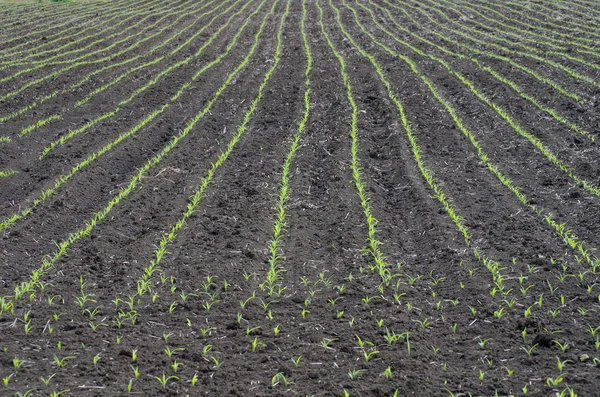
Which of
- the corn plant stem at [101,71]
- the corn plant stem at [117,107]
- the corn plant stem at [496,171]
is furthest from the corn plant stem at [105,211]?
the corn plant stem at [496,171]

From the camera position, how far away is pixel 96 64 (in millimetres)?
12977

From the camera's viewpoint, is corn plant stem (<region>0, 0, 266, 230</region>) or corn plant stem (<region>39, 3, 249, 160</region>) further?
corn plant stem (<region>39, 3, 249, 160</region>)

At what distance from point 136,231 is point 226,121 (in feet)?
12.7

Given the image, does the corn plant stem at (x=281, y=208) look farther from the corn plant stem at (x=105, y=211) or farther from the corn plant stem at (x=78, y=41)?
the corn plant stem at (x=78, y=41)

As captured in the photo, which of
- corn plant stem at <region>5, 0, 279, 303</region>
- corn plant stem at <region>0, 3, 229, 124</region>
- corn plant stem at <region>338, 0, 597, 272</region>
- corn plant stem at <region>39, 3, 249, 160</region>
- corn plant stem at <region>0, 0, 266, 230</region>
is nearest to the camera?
corn plant stem at <region>5, 0, 279, 303</region>

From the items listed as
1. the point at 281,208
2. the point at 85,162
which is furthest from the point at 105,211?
the point at 281,208

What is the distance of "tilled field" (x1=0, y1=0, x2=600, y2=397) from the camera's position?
3.88 meters

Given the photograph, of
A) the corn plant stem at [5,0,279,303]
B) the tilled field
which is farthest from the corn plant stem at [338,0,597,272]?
the corn plant stem at [5,0,279,303]

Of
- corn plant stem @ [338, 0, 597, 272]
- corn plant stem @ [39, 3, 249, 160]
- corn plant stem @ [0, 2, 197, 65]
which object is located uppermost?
corn plant stem @ [0, 2, 197, 65]

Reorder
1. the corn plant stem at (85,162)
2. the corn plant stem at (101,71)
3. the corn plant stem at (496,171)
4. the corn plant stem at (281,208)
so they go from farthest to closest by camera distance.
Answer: the corn plant stem at (101,71) < the corn plant stem at (85,162) < the corn plant stem at (496,171) < the corn plant stem at (281,208)

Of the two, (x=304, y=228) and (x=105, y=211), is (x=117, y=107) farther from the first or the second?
(x=304, y=228)

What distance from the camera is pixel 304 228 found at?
577cm

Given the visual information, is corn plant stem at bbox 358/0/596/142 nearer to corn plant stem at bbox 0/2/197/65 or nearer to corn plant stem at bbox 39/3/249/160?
corn plant stem at bbox 39/3/249/160

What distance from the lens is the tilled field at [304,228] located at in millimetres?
3877
